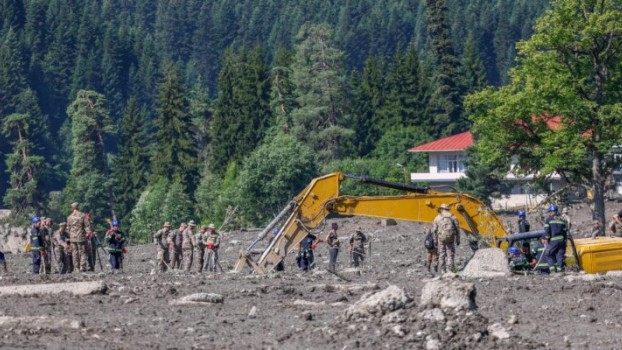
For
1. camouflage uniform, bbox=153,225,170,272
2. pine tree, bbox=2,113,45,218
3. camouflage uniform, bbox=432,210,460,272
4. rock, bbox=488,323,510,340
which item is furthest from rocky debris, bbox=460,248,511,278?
pine tree, bbox=2,113,45,218

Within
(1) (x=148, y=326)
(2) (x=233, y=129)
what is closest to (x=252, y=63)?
(2) (x=233, y=129)

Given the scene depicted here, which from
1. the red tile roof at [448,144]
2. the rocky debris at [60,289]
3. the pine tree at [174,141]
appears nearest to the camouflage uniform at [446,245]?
the rocky debris at [60,289]

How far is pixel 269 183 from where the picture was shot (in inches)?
3460

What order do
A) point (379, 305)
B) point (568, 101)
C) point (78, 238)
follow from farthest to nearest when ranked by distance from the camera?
point (568, 101)
point (78, 238)
point (379, 305)

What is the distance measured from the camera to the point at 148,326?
2270 centimetres

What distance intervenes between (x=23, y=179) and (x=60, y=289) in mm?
98575

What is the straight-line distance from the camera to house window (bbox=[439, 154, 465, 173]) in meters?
102

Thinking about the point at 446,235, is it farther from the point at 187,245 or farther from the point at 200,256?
→ the point at 187,245

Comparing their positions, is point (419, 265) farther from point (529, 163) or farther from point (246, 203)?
point (246, 203)

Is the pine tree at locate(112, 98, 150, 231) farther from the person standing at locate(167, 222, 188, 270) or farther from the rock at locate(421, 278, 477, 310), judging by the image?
the rock at locate(421, 278, 477, 310)

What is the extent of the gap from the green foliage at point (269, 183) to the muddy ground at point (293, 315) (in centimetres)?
5507

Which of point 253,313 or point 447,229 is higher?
point 447,229

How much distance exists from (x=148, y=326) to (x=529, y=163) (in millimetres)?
32937

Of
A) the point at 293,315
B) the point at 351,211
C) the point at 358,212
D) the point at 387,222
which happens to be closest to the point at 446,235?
the point at 358,212
